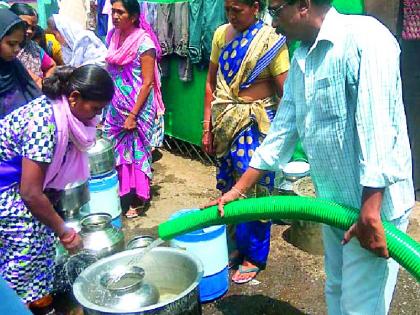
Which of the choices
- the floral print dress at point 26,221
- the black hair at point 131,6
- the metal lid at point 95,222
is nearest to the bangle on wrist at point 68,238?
the floral print dress at point 26,221

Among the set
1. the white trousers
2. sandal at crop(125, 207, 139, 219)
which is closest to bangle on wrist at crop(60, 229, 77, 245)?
the white trousers

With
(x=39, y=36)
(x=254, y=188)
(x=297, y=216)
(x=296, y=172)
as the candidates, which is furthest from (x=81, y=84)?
(x=39, y=36)

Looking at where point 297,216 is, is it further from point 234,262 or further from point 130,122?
point 130,122

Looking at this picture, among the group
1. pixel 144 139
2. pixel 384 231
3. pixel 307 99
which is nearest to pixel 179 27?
pixel 144 139

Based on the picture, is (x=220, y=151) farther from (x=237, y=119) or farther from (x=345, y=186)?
(x=345, y=186)

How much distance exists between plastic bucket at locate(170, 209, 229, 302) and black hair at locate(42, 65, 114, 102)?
3.19 feet

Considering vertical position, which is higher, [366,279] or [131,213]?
[366,279]

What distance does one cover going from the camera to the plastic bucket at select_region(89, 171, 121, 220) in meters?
4.37

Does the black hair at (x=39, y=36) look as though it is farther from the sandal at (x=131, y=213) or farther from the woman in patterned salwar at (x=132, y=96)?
the sandal at (x=131, y=213)

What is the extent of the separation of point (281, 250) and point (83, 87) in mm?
2254

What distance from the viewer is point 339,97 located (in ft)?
6.66

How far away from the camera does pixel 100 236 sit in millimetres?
3500

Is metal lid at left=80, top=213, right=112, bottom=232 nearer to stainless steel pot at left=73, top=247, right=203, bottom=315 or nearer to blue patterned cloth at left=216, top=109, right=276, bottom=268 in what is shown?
stainless steel pot at left=73, top=247, right=203, bottom=315

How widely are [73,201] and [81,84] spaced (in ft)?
3.99
